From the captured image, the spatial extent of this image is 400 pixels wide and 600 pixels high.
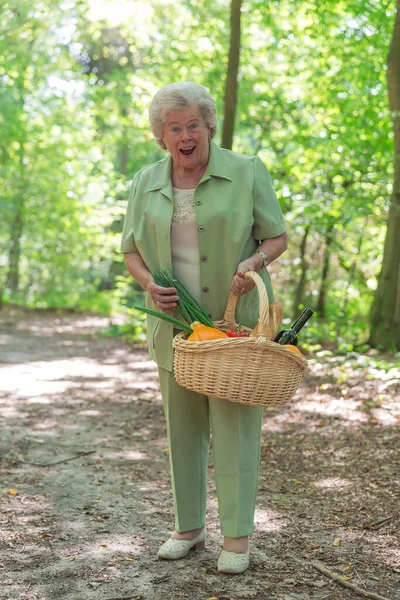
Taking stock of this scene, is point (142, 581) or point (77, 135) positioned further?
→ point (77, 135)

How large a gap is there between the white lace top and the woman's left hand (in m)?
0.19

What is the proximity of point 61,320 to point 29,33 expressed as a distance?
22.8 ft

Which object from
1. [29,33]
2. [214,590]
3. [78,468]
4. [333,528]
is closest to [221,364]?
[214,590]

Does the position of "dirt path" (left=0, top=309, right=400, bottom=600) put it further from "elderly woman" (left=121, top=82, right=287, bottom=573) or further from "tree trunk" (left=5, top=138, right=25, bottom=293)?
"tree trunk" (left=5, top=138, right=25, bottom=293)

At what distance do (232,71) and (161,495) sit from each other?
5.92 m

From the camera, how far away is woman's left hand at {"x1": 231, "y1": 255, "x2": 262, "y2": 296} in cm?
272

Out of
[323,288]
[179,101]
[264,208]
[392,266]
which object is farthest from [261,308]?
[323,288]

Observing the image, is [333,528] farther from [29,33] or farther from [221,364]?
[29,33]

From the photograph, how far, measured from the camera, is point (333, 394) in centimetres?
629

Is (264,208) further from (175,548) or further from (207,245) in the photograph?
(175,548)

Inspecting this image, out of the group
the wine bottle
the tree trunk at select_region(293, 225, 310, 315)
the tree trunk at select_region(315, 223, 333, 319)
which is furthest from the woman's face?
the tree trunk at select_region(293, 225, 310, 315)

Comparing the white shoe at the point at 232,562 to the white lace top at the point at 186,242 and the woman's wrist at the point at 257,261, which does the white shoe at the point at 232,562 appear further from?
the woman's wrist at the point at 257,261

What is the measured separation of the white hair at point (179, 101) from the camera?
2744mm

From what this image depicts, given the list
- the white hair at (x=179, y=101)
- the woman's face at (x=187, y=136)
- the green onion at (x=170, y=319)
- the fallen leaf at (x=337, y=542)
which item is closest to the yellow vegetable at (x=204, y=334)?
the green onion at (x=170, y=319)
